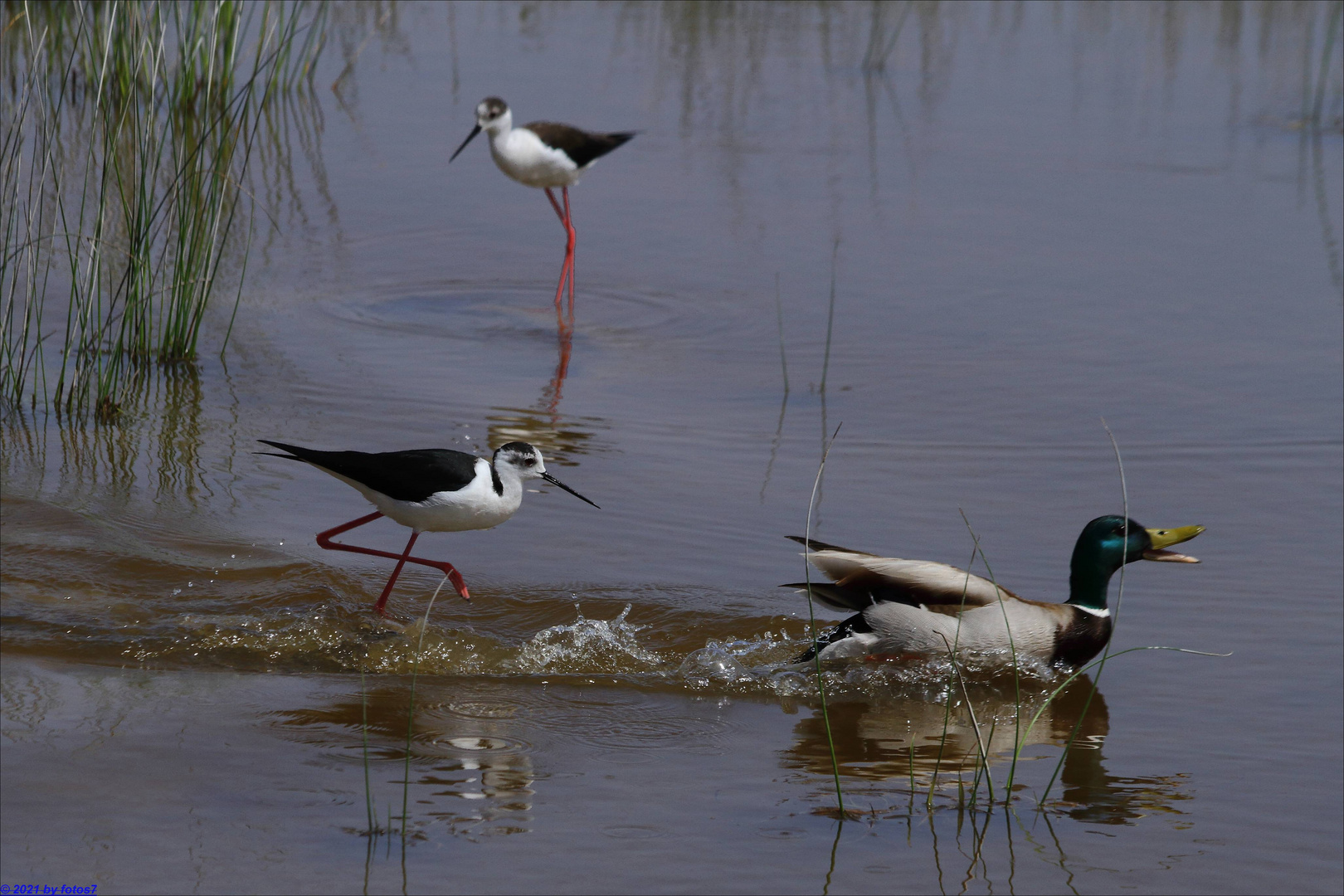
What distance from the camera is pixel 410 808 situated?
3328 millimetres

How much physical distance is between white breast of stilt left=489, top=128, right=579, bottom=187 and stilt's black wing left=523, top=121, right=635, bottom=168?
38 millimetres

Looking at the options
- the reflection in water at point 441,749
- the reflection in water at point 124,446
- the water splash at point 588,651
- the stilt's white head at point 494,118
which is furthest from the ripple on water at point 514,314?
the reflection in water at point 441,749

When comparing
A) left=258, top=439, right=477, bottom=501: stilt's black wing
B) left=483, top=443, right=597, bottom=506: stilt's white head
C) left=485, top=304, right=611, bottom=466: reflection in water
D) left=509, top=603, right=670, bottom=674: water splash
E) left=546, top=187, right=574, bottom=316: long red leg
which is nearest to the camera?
left=509, top=603, right=670, bottom=674: water splash

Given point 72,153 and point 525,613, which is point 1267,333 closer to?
point 525,613

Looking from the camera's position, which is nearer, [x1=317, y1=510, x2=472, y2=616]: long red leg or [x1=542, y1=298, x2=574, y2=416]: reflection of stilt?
[x1=317, y1=510, x2=472, y2=616]: long red leg

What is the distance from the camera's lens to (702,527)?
5.34 m

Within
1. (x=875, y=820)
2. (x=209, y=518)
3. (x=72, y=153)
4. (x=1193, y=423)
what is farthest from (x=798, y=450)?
(x=72, y=153)

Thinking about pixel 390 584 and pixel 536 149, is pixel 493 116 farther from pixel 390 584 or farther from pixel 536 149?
pixel 390 584

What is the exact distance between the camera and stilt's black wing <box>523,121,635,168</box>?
368 inches

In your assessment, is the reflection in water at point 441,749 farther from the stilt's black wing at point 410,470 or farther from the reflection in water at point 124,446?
the reflection in water at point 124,446

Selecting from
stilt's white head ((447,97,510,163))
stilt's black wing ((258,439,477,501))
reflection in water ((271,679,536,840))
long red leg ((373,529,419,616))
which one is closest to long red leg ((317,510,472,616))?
long red leg ((373,529,419,616))

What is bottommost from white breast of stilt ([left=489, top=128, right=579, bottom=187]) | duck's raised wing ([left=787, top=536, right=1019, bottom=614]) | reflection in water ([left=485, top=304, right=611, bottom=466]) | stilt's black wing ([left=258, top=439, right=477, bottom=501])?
reflection in water ([left=485, top=304, right=611, bottom=466])

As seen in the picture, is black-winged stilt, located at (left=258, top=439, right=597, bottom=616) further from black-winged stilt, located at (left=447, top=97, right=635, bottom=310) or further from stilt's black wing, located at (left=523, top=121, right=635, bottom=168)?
stilt's black wing, located at (left=523, top=121, right=635, bottom=168)

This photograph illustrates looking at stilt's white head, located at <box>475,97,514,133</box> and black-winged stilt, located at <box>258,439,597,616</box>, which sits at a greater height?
stilt's white head, located at <box>475,97,514,133</box>
